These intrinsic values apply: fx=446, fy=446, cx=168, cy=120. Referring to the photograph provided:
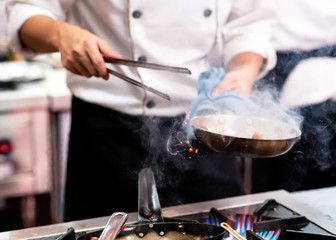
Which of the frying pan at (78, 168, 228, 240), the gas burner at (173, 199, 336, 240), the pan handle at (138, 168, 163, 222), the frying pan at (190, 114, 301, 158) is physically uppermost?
the frying pan at (190, 114, 301, 158)

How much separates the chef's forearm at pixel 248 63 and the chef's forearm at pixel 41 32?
1.94 feet

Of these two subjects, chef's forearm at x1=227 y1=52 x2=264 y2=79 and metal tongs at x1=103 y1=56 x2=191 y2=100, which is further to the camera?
chef's forearm at x1=227 y1=52 x2=264 y2=79

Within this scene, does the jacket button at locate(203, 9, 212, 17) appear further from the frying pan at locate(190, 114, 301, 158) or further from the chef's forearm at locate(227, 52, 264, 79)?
the frying pan at locate(190, 114, 301, 158)

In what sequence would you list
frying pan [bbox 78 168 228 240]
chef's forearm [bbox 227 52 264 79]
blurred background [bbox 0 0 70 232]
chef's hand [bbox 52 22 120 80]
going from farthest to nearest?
blurred background [bbox 0 0 70 232], chef's forearm [bbox 227 52 264 79], chef's hand [bbox 52 22 120 80], frying pan [bbox 78 168 228 240]

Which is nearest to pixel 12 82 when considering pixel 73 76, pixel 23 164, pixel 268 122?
pixel 23 164

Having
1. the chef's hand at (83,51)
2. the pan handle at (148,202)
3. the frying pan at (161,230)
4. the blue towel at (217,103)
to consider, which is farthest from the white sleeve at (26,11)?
the frying pan at (161,230)

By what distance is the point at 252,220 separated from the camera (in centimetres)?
117

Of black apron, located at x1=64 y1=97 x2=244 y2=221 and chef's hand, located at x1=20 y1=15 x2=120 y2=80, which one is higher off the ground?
chef's hand, located at x1=20 y1=15 x2=120 y2=80

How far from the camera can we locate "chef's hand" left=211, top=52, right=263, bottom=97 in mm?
1319

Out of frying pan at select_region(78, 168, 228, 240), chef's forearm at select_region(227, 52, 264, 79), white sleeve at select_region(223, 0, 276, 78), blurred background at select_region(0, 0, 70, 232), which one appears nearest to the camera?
frying pan at select_region(78, 168, 228, 240)

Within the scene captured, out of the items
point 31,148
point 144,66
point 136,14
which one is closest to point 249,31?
point 136,14

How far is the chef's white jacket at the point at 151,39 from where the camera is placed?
1485mm

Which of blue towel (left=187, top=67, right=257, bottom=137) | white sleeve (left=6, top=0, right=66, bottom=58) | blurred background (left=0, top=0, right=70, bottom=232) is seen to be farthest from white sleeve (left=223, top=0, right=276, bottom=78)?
blurred background (left=0, top=0, right=70, bottom=232)

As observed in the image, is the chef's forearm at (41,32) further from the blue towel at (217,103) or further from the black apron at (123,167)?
the blue towel at (217,103)
